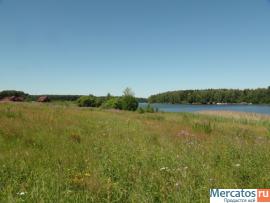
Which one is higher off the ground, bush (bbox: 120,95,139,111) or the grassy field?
bush (bbox: 120,95,139,111)

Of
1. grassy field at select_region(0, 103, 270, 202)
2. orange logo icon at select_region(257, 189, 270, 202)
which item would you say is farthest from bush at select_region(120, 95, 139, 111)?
orange logo icon at select_region(257, 189, 270, 202)

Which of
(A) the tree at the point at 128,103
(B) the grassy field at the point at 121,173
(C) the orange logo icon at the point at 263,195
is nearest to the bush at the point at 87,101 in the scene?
(A) the tree at the point at 128,103

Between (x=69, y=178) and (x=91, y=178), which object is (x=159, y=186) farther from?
(x=69, y=178)

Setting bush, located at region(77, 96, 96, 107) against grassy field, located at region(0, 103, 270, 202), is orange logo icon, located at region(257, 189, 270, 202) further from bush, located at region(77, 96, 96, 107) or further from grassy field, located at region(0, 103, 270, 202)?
bush, located at region(77, 96, 96, 107)

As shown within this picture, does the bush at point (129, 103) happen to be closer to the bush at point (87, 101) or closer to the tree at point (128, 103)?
the tree at point (128, 103)

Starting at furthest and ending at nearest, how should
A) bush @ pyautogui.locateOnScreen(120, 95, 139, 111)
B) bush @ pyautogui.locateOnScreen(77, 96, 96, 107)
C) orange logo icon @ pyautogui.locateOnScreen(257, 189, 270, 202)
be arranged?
bush @ pyautogui.locateOnScreen(77, 96, 96, 107)
bush @ pyautogui.locateOnScreen(120, 95, 139, 111)
orange logo icon @ pyautogui.locateOnScreen(257, 189, 270, 202)

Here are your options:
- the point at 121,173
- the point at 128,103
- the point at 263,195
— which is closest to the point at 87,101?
the point at 128,103

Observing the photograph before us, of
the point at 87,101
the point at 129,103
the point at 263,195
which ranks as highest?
the point at 87,101

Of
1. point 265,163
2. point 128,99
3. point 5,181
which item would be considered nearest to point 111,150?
point 5,181

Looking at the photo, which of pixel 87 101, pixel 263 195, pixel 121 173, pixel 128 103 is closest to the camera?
pixel 263 195

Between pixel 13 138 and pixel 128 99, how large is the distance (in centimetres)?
5066

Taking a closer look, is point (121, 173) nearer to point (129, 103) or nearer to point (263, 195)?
point (263, 195)

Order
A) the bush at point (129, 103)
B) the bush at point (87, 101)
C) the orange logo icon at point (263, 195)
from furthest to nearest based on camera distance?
1. the bush at point (87, 101)
2. the bush at point (129, 103)
3. the orange logo icon at point (263, 195)

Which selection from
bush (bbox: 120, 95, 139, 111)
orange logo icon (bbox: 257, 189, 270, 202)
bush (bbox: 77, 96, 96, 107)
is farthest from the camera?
bush (bbox: 77, 96, 96, 107)
